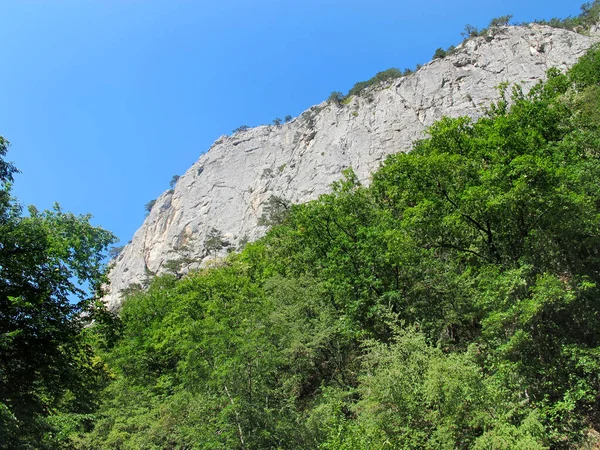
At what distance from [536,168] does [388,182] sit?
726 centimetres

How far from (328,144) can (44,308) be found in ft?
193

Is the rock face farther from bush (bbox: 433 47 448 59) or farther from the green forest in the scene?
the green forest

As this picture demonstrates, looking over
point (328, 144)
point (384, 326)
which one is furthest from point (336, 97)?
point (384, 326)

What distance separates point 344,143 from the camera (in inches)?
2507

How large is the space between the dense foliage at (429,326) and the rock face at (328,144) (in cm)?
3808

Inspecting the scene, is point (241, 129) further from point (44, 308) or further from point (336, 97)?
point (44, 308)

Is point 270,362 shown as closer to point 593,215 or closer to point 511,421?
point 511,421

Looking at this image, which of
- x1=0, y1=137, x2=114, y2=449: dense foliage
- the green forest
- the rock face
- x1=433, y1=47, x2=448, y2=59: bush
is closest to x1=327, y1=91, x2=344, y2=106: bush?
the rock face

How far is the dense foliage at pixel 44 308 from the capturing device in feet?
30.0

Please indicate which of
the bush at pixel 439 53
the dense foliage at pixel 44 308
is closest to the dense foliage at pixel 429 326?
the dense foliage at pixel 44 308

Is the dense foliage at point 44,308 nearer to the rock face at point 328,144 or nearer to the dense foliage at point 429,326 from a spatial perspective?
the dense foliage at point 429,326

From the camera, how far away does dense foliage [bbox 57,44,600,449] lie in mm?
9969

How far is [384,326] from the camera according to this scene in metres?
15.8

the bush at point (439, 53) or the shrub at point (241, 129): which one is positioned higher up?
the shrub at point (241, 129)
